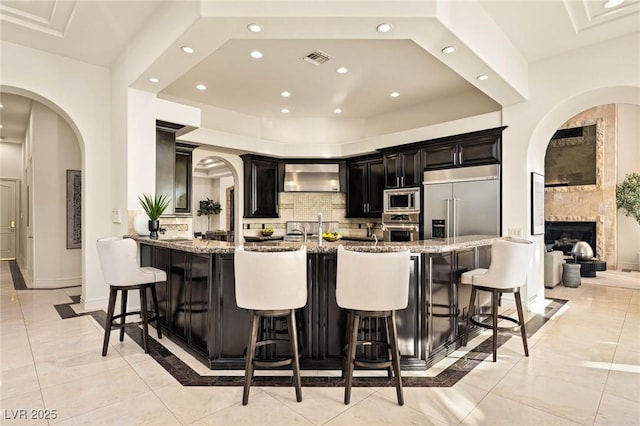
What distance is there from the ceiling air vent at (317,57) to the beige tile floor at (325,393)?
11.3 feet

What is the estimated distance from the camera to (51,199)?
5.95 m

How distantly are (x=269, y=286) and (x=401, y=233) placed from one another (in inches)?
156

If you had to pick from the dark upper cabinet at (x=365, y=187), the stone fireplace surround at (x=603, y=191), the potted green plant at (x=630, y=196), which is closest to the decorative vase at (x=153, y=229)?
the dark upper cabinet at (x=365, y=187)

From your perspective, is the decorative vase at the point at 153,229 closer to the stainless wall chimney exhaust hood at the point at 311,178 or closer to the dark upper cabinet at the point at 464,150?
the stainless wall chimney exhaust hood at the point at 311,178

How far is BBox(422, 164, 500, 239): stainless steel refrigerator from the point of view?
4590 millimetres

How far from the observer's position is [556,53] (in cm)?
408

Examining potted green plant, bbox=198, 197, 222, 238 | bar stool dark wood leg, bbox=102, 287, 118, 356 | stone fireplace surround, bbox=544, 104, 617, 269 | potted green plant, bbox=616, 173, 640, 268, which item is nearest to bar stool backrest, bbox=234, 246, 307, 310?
bar stool dark wood leg, bbox=102, 287, 118, 356

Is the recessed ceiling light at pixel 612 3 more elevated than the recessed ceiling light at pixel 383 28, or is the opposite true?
the recessed ceiling light at pixel 612 3

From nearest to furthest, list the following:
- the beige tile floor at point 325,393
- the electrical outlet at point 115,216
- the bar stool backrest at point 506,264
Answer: the beige tile floor at point 325,393 → the bar stool backrest at point 506,264 → the electrical outlet at point 115,216

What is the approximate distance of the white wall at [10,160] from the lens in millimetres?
9133

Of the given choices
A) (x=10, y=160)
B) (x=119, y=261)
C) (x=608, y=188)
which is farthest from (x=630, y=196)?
(x=10, y=160)

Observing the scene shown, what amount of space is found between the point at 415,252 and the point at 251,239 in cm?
450

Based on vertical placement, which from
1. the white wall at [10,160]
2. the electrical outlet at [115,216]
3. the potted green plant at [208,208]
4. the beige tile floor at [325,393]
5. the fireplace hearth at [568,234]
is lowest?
the beige tile floor at [325,393]

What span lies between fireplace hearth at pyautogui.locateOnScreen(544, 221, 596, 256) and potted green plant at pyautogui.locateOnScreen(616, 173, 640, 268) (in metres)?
0.75
